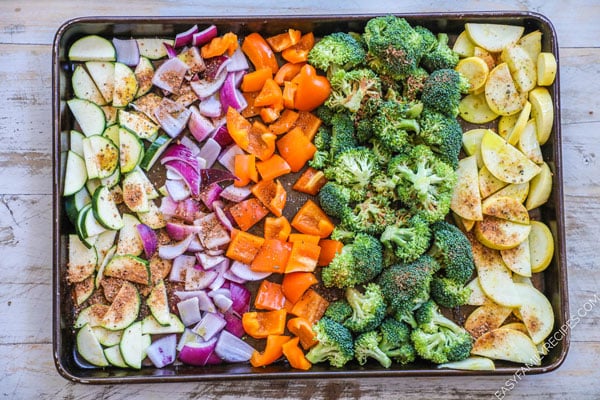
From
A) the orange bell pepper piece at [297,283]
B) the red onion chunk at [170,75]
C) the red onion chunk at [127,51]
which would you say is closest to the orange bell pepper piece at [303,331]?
the orange bell pepper piece at [297,283]

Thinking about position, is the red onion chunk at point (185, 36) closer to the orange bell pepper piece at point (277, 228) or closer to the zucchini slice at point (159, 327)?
the orange bell pepper piece at point (277, 228)

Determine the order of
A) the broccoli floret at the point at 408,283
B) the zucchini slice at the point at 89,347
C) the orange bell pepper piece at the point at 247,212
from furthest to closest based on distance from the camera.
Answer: the orange bell pepper piece at the point at 247,212 < the zucchini slice at the point at 89,347 < the broccoli floret at the point at 408,283

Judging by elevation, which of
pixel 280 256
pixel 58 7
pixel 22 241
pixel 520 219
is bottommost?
pixel 22 241

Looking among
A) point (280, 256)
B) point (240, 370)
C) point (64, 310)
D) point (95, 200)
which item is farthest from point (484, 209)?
point (64, 310)

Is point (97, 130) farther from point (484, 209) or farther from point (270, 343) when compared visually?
point (484, 209)

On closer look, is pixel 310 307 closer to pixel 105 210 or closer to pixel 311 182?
pixel 311 182

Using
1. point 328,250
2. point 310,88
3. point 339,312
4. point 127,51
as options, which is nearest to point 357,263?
point 328,250
